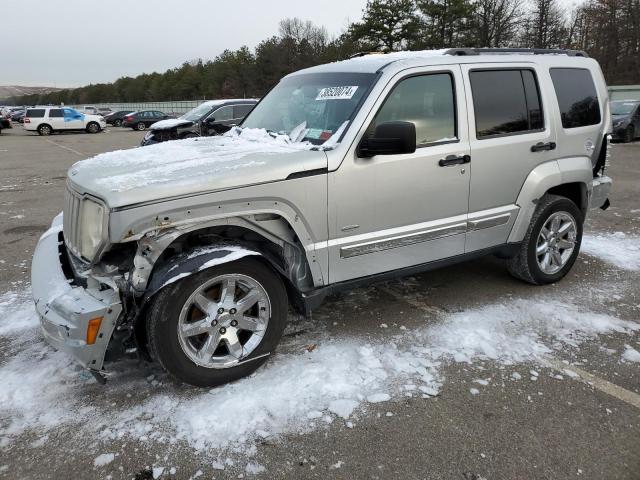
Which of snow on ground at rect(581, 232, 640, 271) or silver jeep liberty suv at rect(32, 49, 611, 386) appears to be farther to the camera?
snow on ground at rect(581, 232, 640, 271)

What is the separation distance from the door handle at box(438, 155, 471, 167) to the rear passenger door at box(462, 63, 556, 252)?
0.08 m

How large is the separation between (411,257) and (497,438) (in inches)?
58.0

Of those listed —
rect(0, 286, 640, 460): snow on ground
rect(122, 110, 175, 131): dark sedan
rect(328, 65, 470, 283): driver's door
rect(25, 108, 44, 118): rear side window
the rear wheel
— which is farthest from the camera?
rect(122, 110, 175, 131): dark sedan

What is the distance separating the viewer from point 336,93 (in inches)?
146

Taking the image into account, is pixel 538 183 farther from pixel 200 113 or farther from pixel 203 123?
pixel 200 113

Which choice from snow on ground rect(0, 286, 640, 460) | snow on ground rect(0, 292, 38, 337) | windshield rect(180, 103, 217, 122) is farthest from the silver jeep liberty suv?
windshield rect(180, 103, 217, 122)

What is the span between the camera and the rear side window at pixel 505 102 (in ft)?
12.8

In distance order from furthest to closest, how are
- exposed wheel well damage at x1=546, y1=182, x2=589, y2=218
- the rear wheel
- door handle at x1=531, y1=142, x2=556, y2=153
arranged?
the rear wheel < exposed wheel well damage at x1=546, y1=182, x2=589, y2=218 < door handle at x1=531, y1=142, x2=556, y2=153

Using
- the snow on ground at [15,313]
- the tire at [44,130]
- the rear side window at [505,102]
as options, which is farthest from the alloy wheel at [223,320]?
the tire at [44,130]

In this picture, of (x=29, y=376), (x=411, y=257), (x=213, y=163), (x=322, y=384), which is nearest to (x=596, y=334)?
(x=411, y=257)

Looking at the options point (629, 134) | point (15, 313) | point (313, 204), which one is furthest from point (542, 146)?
point (629, 134)

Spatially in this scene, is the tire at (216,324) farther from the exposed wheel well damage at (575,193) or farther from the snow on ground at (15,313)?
the exposed wheel well damage at (575,193)

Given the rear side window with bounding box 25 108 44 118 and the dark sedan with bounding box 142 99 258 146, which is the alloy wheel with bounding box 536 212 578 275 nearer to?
the dark sedan with bounding box 142 99 258 146

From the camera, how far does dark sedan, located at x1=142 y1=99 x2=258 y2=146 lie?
44.2 feet
